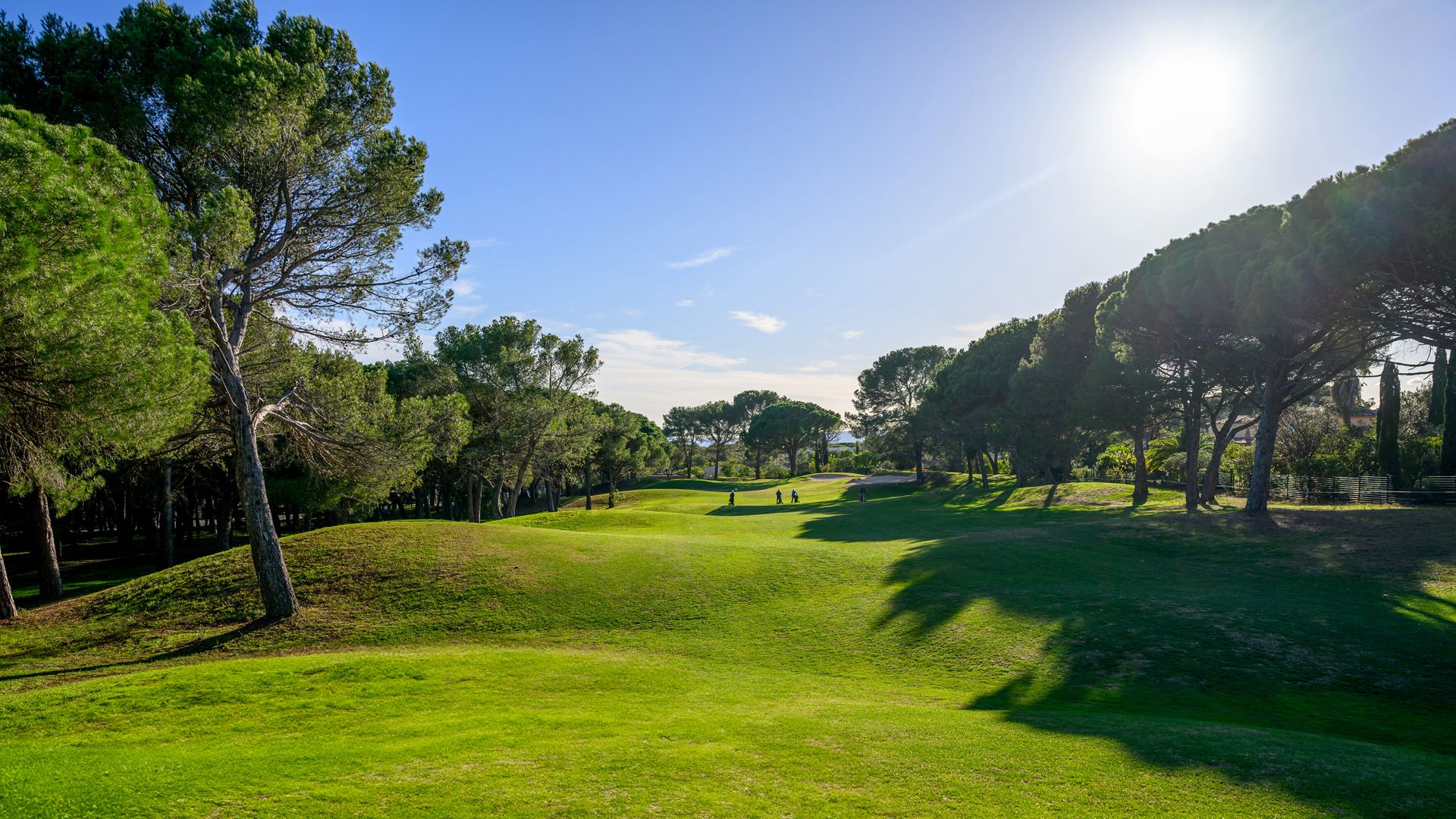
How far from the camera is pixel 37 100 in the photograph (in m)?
13.7

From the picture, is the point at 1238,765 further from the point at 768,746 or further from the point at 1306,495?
the point at 1306,495

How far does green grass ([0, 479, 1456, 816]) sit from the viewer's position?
6.16 metres

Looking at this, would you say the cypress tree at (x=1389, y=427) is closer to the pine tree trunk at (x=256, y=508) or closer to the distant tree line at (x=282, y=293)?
the distant tree line at (x=282, y=293)

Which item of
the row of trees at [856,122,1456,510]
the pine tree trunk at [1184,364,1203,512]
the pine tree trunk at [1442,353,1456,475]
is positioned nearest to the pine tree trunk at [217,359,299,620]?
the row of trees at [856,122,1456,510]

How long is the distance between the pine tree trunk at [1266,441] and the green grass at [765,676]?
1.04 meters

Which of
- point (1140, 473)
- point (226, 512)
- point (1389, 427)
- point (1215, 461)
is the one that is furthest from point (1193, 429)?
point (226, 512)

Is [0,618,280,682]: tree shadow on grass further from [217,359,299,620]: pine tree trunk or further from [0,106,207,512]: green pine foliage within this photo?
[0,106,207,512]: green pine foliage

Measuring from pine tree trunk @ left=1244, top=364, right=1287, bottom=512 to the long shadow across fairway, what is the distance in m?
1.13

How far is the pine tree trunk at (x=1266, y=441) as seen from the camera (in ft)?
78.6

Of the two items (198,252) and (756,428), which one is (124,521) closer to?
(198,252)

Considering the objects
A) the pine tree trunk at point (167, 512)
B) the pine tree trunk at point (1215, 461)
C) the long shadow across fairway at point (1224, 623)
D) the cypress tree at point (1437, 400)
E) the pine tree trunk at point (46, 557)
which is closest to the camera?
the long shadow across fairway at point (1224, 623)

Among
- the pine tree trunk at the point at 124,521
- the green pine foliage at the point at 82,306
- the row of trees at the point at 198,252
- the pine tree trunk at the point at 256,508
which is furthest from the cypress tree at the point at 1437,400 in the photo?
the pine tree trunk at the point at 124,521

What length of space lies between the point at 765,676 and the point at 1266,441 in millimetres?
22875

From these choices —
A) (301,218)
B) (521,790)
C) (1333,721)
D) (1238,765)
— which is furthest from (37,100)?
(1333,721)
